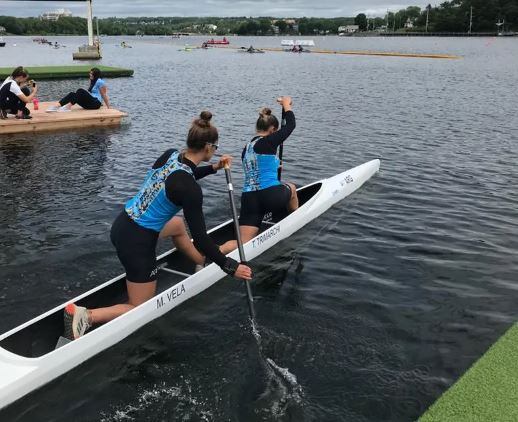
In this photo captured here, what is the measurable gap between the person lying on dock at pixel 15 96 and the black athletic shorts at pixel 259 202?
13.3 m

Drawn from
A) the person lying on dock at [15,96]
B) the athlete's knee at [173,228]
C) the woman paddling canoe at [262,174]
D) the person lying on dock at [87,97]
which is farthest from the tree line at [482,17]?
the athlete's knee at [173,228]

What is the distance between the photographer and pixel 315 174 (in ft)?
51.9

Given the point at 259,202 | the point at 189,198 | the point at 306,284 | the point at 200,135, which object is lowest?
the point at 306,284

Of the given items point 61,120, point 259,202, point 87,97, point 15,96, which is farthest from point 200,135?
point 87,97

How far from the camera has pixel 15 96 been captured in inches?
754

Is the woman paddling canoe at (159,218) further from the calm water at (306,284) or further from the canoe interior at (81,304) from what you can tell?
the calm water at (306,284)

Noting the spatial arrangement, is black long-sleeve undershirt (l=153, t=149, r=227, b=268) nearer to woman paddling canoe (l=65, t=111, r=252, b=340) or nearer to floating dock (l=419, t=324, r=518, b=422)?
woman paddling canoe (l=65, t=111, r=252, b=340)

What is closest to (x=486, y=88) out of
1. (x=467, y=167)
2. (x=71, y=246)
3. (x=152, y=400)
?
(x=467, y=167)

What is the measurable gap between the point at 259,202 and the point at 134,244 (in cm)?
329

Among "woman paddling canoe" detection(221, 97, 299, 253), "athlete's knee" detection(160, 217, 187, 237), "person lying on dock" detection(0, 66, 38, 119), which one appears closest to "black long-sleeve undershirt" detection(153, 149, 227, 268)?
"athlete's knee" detection(160, 217, 187, 237)

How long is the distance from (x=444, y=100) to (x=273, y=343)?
28.5 meters

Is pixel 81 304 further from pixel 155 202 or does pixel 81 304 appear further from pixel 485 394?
pixel 485 394

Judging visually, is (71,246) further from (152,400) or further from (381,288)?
(381,288)

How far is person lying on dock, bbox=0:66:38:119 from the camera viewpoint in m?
18.7
